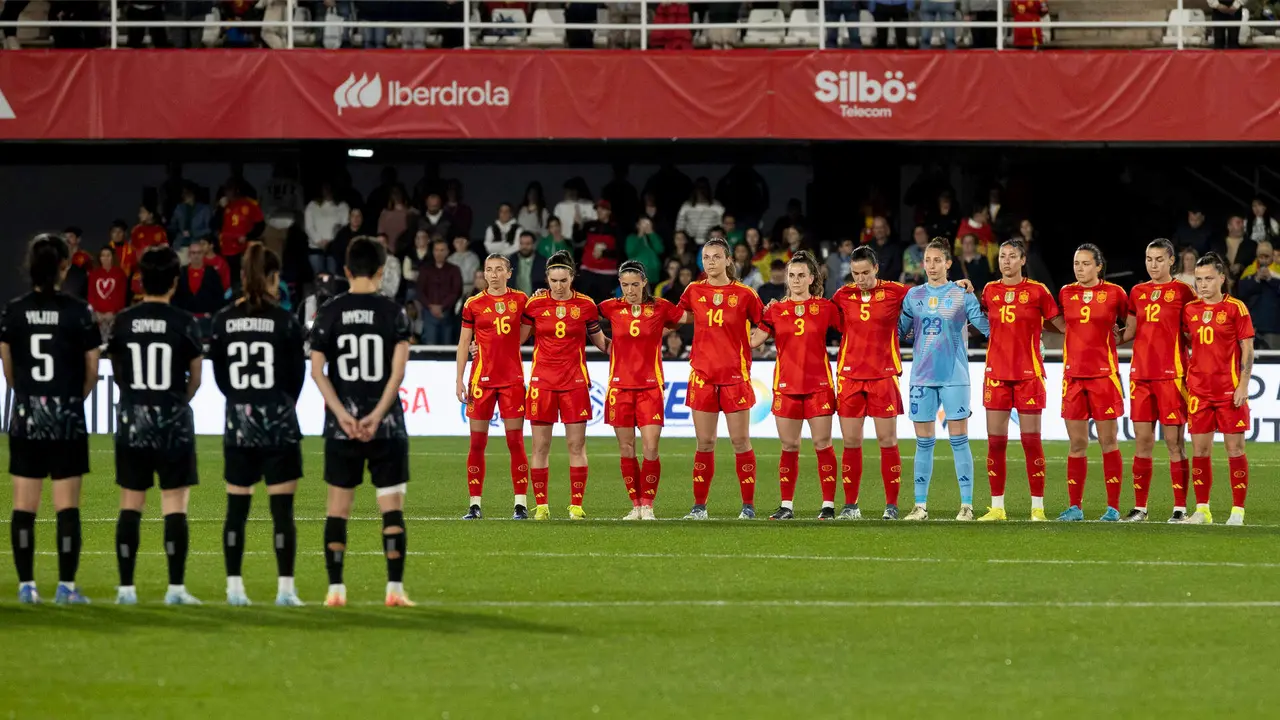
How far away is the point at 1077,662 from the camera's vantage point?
7797 millimetres

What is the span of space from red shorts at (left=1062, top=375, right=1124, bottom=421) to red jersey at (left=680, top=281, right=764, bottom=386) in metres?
2.39

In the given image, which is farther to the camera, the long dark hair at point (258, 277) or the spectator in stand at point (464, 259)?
the spectator in stand at point (464, 259)

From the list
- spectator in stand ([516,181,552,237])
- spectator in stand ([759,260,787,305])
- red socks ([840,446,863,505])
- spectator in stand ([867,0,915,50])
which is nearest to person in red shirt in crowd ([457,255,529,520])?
red socks ([840,446,863,505])

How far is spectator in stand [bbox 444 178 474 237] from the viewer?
2597 cm

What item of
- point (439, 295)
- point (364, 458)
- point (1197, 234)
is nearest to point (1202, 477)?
point (364, 458)

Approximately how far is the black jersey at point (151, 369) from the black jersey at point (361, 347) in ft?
2.21

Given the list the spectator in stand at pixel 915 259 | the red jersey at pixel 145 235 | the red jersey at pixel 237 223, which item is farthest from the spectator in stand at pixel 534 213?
the spectator in stand at pixel 915 259

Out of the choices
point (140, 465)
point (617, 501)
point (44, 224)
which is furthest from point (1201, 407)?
point (44, 224)

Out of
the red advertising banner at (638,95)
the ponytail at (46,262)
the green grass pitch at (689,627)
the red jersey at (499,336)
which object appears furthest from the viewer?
the red advertising banner at (638,95)

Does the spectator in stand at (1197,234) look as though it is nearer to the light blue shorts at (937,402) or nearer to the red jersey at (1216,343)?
the red jersey at (1216,343)

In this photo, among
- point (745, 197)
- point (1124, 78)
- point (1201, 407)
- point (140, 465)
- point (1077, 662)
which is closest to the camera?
point (1077, 662)

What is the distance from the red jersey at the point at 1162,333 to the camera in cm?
1338

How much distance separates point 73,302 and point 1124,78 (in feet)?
61.5

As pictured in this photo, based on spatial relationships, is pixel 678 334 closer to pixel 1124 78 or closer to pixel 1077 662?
pixel 1124 78
